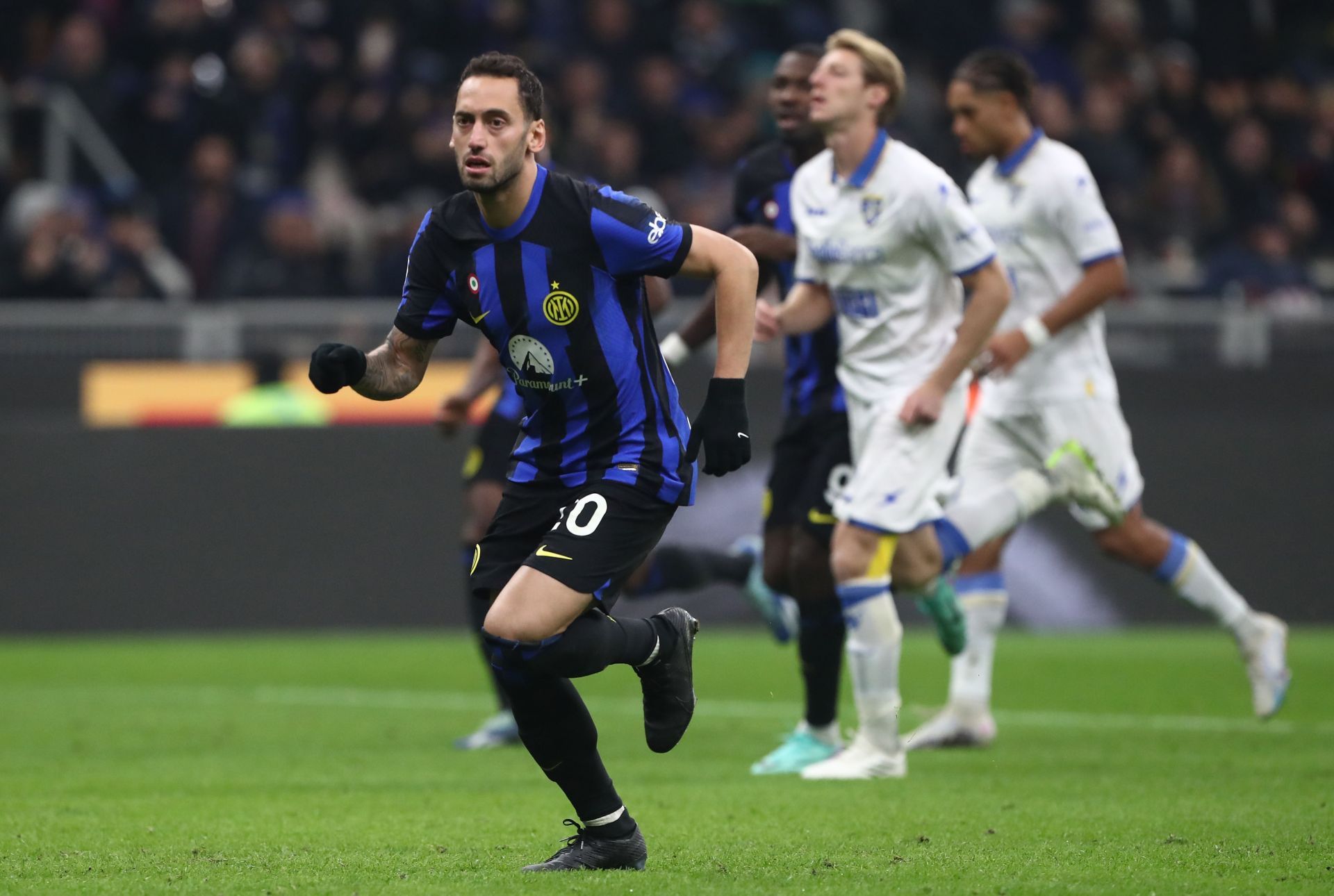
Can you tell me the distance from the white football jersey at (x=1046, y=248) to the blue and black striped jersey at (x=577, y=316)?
3.22 metres

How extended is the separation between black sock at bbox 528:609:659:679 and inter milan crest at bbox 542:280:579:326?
712mm

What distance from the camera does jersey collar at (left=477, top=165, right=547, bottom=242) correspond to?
4766mm

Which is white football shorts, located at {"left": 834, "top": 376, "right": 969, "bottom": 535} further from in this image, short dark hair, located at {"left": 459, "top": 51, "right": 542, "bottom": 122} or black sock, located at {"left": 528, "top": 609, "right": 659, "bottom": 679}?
short dark hair, located at {"left": 459, "top": 51, "right": 542, "bottom": 122}

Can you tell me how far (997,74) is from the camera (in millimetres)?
7727

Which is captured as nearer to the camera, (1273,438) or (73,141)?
(1273,438)

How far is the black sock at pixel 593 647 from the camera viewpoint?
180 inches

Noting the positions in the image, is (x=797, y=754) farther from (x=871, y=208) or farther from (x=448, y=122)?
(x=448, y=122)

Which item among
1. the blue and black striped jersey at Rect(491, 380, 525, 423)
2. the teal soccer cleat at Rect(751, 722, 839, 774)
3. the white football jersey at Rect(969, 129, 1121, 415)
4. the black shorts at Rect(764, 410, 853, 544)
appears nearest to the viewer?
the teal soccer cleat at Rect(751, 722, 839, 774)

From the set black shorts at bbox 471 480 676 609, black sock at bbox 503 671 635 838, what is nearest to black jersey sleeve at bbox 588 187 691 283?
black shorts at bbox 471 480 676 609

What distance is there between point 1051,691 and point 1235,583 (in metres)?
3.79

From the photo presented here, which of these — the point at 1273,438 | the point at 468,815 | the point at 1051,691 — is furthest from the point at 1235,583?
the point at 468,815

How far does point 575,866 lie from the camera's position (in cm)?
464

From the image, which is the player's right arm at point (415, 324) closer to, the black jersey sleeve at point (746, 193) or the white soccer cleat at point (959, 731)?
the black jersey sleeve at point (746, 193)

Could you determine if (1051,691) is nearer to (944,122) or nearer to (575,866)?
(575,866)
